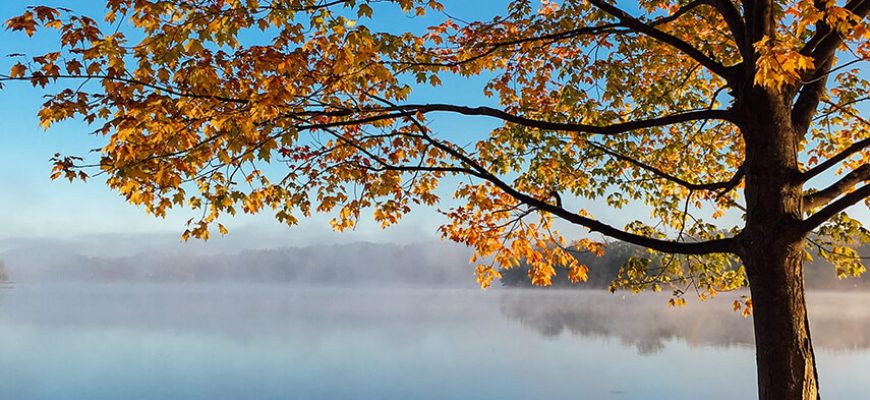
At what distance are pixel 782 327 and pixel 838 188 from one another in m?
2.42

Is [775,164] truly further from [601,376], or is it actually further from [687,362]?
[687,362]

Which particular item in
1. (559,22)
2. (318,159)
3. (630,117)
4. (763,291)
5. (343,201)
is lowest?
(763,291)

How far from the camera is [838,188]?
7.79 meters

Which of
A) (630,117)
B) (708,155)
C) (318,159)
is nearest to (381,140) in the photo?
(318,159)

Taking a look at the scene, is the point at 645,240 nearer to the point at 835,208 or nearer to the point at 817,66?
the point at 835,208

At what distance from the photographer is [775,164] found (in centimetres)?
719

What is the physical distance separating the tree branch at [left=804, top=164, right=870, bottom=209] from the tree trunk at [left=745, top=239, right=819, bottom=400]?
1.03 metres

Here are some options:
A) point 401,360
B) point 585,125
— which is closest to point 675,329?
point 401,360

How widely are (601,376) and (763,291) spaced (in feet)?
73.1

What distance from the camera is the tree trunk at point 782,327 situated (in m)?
6.61

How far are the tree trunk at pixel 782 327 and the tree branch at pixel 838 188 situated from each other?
1033 millimetres

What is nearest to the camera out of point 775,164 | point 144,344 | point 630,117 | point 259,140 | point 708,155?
point 259,140

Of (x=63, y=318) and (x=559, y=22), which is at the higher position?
(x=559, y=22)

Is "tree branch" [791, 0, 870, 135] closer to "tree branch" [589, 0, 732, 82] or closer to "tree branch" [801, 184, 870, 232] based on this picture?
"tree branch" [589, 0, 732, 82]
